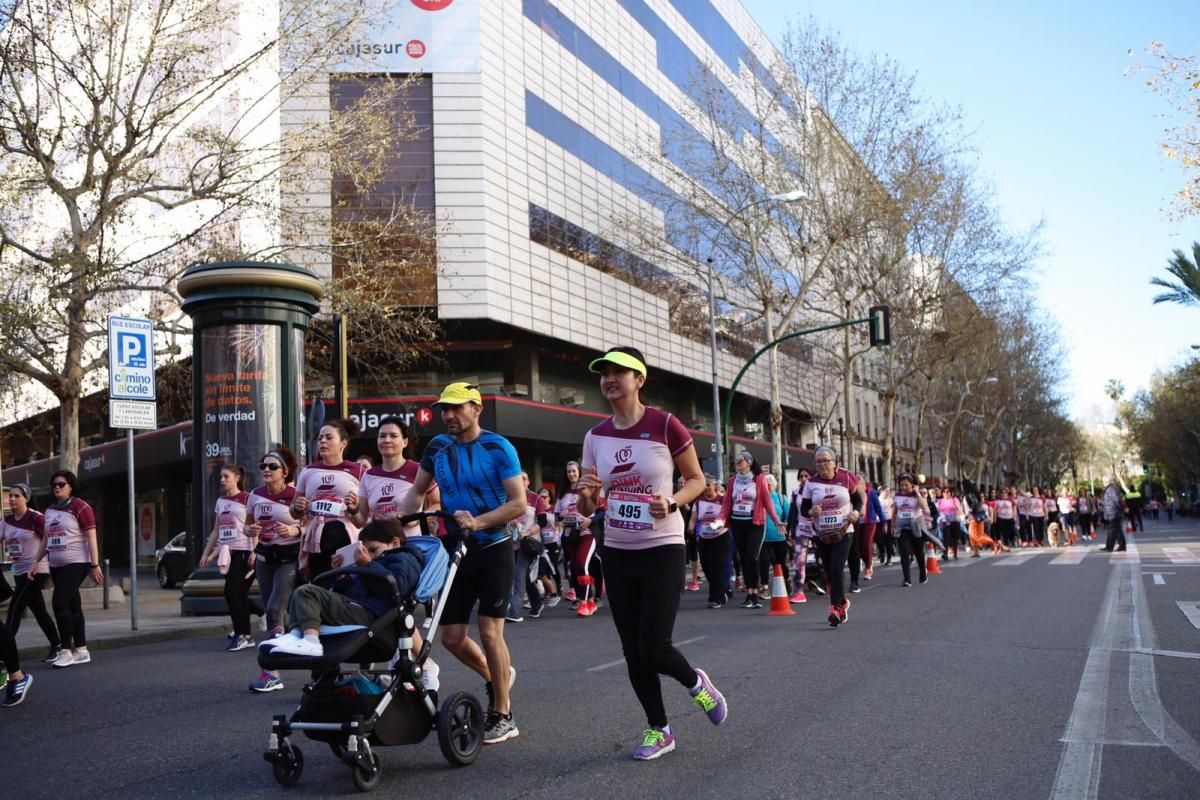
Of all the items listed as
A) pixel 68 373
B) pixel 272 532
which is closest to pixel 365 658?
pixel 272 532

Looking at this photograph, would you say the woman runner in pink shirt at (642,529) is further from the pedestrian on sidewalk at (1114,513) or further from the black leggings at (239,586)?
the pedestrian on sidewalk at (1114,513)

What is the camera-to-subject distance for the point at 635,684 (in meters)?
5.55

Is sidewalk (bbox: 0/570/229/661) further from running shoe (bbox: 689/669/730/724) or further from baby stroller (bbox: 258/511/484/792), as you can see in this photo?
running shoe (bbox: 689/669/730/724)

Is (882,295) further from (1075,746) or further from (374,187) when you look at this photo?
(1075,746)

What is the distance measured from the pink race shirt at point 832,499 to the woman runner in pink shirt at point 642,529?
250 inches

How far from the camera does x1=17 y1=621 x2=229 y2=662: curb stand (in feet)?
37.3

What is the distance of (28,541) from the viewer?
9531 mm

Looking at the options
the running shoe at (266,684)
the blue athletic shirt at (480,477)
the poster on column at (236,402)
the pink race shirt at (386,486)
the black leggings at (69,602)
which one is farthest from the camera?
the poster on column at (236,402)

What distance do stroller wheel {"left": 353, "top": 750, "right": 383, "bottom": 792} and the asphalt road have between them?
11 cm

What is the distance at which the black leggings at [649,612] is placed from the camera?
215 inches

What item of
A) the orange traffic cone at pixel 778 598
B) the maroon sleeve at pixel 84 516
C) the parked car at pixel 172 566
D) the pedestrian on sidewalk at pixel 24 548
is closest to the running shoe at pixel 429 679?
the maroon sleeve at pixel 84 516

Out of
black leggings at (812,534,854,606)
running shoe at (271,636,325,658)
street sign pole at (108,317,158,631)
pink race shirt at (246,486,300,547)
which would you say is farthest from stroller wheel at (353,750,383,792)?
street sign pole at (108,317,158,631)

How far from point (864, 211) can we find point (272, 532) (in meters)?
26.1

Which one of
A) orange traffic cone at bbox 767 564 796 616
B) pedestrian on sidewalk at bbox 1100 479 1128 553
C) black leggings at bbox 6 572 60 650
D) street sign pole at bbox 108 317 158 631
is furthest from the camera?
pedestrian on sidewalk at bbox 1100 479 1128 553
